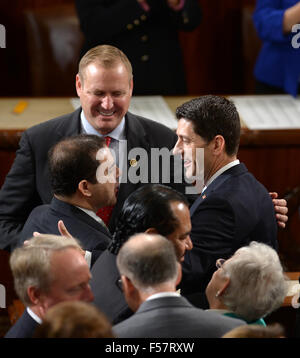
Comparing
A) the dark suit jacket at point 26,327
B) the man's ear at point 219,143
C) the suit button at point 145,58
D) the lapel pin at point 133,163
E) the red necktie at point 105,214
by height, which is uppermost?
the man's ear at point 219,143

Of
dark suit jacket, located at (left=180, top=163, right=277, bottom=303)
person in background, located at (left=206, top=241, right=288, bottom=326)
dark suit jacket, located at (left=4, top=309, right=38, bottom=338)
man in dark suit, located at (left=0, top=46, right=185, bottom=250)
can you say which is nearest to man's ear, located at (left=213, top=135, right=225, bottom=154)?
dark suit jacket, located at (left=180, top=163, right=277, bottom=303)

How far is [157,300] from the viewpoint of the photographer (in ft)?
6.31

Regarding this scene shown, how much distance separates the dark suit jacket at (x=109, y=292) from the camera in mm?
2242

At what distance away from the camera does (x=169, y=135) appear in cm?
319

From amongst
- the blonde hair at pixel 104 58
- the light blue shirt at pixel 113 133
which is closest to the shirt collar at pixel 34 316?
the light blue shirt at pixel 113 133

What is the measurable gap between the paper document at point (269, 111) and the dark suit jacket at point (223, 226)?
1.35 metres

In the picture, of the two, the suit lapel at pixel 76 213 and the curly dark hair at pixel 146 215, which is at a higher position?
the curly dark hair at pixel 146 215

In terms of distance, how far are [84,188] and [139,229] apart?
40 cm

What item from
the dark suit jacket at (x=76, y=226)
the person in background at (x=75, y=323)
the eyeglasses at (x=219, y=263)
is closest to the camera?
the person in background at (x=75, y=323)

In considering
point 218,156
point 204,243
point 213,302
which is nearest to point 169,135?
point 218,156

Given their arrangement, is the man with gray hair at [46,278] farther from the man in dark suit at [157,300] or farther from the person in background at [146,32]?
the person in background at [146,32]

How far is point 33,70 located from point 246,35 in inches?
64.0
